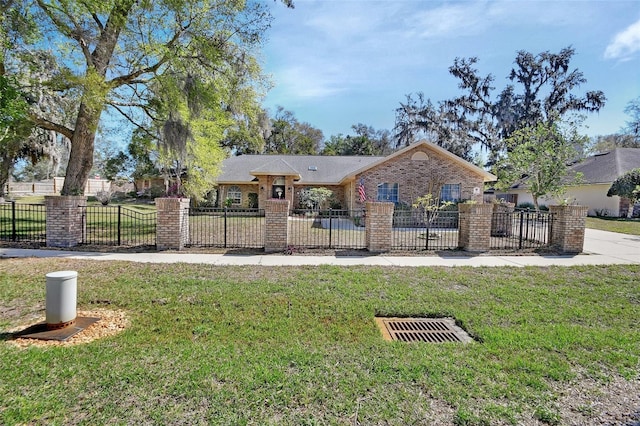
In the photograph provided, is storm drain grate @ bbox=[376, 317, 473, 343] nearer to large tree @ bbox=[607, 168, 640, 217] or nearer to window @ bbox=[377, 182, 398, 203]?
window @ bbox=[377, 182, 398, 203]

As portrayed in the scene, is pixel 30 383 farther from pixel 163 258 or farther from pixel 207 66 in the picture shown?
pixel 207 66

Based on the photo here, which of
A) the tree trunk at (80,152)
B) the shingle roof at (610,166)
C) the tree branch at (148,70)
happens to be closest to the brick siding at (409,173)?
the shingle roof at (610,166)

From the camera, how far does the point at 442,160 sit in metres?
18.8

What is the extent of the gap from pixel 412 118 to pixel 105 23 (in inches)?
1220

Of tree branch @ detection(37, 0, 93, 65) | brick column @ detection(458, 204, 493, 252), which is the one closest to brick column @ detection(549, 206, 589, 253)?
brick column @ detection(458, 204, 493, 252)

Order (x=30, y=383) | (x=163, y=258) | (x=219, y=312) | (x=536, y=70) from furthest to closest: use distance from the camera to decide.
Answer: (x=536, y=70) → (x=163, y=258) → (x=219, y=312) → (x=30, y=383)

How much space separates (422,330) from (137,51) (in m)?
12.9

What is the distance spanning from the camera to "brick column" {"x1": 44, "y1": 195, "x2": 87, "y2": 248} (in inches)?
368

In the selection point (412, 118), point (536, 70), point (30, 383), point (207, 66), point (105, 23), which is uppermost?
point (536, 70)

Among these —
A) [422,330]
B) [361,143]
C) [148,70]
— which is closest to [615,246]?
[422,330]

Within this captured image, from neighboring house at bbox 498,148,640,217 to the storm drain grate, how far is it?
23442 mm

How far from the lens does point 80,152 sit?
1138 centimetres

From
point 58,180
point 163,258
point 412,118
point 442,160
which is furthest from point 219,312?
point 58,180

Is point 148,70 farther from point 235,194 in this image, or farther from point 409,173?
point 409,173
